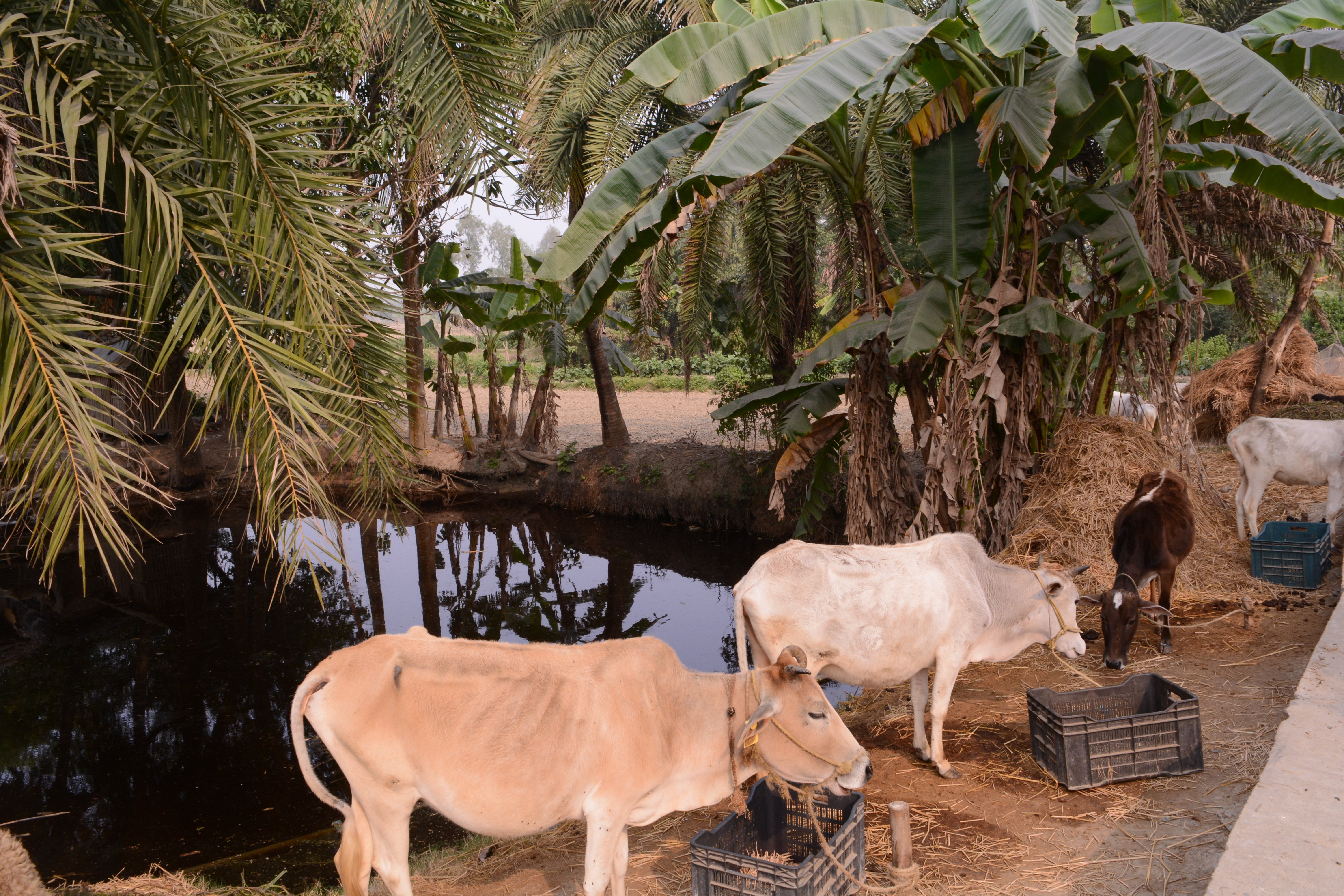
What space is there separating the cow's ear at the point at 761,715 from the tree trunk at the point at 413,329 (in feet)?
9.91

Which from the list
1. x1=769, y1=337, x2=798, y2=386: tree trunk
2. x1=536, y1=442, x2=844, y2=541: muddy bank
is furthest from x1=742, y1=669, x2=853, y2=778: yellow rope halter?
x1=769, y1=337, x2=798, y2=386: tree trunk

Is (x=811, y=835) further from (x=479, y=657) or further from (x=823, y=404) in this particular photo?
(x=823, y=404)

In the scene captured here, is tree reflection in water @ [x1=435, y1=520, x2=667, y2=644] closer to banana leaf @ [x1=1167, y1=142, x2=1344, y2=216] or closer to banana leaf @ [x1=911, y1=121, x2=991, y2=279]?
banana leaf @ [x1=911, y1=121, x2=991, y2=279]

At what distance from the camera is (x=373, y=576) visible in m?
13.0

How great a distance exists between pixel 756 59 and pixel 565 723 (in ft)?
15.6

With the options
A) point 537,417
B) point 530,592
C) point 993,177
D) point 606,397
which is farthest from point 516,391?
point 993,177

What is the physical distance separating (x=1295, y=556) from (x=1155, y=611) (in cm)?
236

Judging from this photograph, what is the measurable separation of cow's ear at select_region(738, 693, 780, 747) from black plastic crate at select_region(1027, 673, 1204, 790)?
5.98 ft

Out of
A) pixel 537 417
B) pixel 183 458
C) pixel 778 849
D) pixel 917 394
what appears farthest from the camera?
pixel 537 417

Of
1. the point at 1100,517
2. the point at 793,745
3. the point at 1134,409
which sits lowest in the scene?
the point at 793,745

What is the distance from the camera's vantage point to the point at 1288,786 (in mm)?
3717

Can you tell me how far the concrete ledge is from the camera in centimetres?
306

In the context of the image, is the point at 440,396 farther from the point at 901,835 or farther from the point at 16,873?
the point at 901,835

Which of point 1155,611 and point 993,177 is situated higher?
point 993,177
